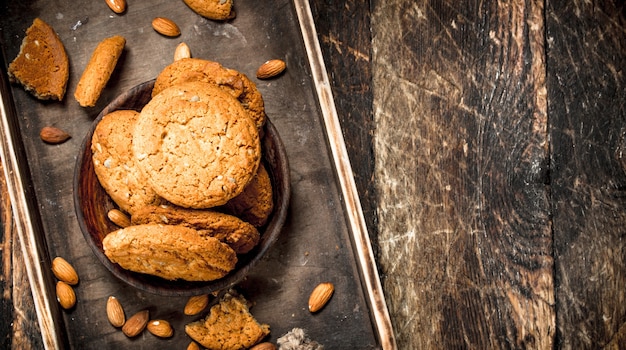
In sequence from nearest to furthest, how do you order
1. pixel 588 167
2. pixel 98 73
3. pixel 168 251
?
pixel 168 251
pixel 98 73
pixel 588 167

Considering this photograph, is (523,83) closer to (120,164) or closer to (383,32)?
(383,32)

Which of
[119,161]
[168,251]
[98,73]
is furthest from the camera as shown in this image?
[98,73]

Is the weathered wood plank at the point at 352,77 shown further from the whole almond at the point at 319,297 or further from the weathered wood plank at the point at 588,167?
the weathered wood plank at the point at 588,167

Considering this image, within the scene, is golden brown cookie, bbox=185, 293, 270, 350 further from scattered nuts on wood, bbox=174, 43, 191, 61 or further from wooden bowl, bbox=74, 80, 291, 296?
scattered nuts on wood, bbox=174, 43, 191, 61

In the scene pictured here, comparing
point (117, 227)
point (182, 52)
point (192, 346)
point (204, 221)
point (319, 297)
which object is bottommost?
point (192, 346)

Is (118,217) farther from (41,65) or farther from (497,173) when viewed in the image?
(497,173)

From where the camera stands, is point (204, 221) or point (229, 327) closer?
point (204, 221)

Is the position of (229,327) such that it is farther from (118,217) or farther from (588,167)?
(588,167)

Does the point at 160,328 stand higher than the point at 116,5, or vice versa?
the point at 116,5

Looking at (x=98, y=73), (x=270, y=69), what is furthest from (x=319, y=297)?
(x=98, y=73)

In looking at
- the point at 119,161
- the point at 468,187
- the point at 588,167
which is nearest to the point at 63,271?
the point at 119,161
